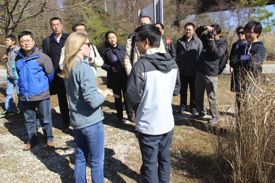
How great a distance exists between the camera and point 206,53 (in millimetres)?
4949

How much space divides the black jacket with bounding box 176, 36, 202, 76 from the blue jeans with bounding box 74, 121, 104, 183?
2754mm

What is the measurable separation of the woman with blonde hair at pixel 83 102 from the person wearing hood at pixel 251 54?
1866 mm

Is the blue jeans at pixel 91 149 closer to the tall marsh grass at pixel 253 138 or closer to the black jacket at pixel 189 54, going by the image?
the tall marsh grass at pixel 253 138

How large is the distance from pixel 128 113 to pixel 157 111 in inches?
97.6

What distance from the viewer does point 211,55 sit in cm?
488

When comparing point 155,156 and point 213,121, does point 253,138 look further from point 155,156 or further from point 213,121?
point 213,121

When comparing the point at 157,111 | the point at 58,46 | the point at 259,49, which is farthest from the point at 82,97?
the point at 259,49

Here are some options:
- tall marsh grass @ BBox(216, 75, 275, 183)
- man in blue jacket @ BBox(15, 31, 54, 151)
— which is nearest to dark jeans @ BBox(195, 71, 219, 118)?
tall marsh grass @ BBox(216, 75, 275, 183)

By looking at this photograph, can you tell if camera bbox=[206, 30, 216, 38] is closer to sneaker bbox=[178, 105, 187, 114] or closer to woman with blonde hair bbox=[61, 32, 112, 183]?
sneaker bbox=[178, 105, 187, 114]

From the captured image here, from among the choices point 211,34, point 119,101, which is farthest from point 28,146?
point 211,34

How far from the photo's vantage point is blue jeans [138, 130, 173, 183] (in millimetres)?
2941

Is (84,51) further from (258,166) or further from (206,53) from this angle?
(206,53)

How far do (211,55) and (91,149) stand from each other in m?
2.60

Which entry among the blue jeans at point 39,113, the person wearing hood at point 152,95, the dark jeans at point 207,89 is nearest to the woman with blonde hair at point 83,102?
the person wearing hood at point 152,95
